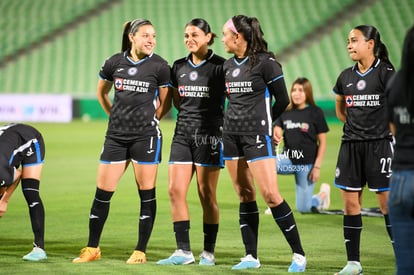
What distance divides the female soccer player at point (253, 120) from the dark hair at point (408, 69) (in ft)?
9.28

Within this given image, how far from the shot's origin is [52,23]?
34844 mm

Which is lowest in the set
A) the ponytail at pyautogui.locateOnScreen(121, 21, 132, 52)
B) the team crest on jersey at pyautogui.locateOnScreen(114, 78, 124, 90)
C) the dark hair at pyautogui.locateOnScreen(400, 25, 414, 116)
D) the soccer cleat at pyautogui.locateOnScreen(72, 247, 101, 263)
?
the soccer cleat at pyautogui.locateOnScreen(72, 247, 101, 263)

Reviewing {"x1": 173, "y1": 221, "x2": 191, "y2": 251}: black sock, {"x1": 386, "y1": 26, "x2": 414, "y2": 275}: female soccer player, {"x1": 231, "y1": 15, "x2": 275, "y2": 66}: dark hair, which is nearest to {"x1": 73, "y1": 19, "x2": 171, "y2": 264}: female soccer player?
{"x1": 173, "y1": 221, "x2": 191, "y2": 251}: black sock

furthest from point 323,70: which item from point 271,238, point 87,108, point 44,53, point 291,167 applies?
point 271,238

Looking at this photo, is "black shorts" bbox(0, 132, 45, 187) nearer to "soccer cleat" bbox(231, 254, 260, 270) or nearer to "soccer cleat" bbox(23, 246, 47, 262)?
"soccer cleat" bbox(23, 246, 47, 262)

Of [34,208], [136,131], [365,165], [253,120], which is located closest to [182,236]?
[136,131]

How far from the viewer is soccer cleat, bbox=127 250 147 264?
705 centimetres

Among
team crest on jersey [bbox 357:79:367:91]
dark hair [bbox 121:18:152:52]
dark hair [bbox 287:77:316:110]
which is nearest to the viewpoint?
Answer: team crest on jersey [bbox 357:79:367:91]

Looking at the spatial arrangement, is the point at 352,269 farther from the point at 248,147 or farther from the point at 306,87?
the point at 306,87

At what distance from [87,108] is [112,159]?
73.6 feet

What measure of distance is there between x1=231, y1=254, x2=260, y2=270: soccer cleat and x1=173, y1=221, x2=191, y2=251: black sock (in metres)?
0.56

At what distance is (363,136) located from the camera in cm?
649

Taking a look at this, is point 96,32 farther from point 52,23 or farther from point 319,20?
point 319,20

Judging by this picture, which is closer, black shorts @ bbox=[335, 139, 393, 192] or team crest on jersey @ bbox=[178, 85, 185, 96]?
black shorts @ bbox=[335, 139, 393, 192]
